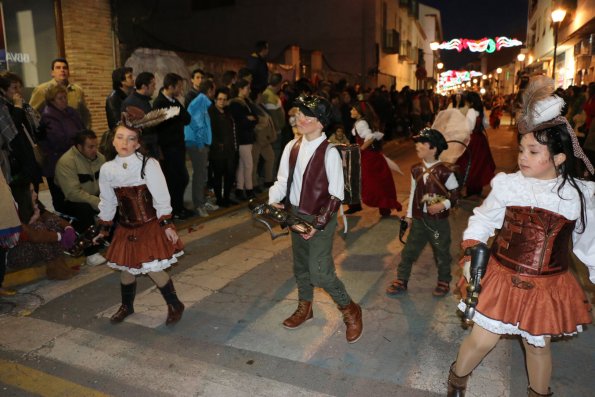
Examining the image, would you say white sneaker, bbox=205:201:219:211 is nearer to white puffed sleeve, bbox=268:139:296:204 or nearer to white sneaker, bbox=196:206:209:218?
white sneaker, bbox=196:206:209:218

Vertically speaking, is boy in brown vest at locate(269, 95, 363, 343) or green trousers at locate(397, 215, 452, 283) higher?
boy in brown vest at locate(269, 95, 363, 343)

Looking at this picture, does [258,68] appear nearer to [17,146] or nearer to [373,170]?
[373,170]

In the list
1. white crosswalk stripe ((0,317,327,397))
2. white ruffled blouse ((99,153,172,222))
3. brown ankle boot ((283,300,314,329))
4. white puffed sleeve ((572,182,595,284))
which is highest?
white ruffled blouse ((99,153,172,222))

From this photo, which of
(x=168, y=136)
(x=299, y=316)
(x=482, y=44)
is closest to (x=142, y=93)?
(x=168, y=136)

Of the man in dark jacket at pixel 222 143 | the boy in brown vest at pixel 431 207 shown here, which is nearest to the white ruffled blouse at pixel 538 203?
the boy in brown vest at pixel 431 207

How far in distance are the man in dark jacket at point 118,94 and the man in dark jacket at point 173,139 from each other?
45 centimetres

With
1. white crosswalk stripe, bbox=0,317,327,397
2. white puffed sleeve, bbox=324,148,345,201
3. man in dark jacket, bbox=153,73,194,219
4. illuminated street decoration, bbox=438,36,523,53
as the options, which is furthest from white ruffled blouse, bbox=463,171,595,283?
illuminated street decoration, bbox=438,36,523,53

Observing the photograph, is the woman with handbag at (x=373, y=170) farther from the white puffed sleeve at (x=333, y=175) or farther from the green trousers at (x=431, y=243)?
the white puffed sleeve at (x=333, y=175)

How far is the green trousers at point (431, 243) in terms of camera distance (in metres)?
4.84

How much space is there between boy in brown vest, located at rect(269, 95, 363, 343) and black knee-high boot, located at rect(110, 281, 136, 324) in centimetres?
153

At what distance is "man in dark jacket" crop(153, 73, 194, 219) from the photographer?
7.16 metres

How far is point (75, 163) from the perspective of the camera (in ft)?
19.3

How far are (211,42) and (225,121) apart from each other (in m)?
20.5

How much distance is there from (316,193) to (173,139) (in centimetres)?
410
